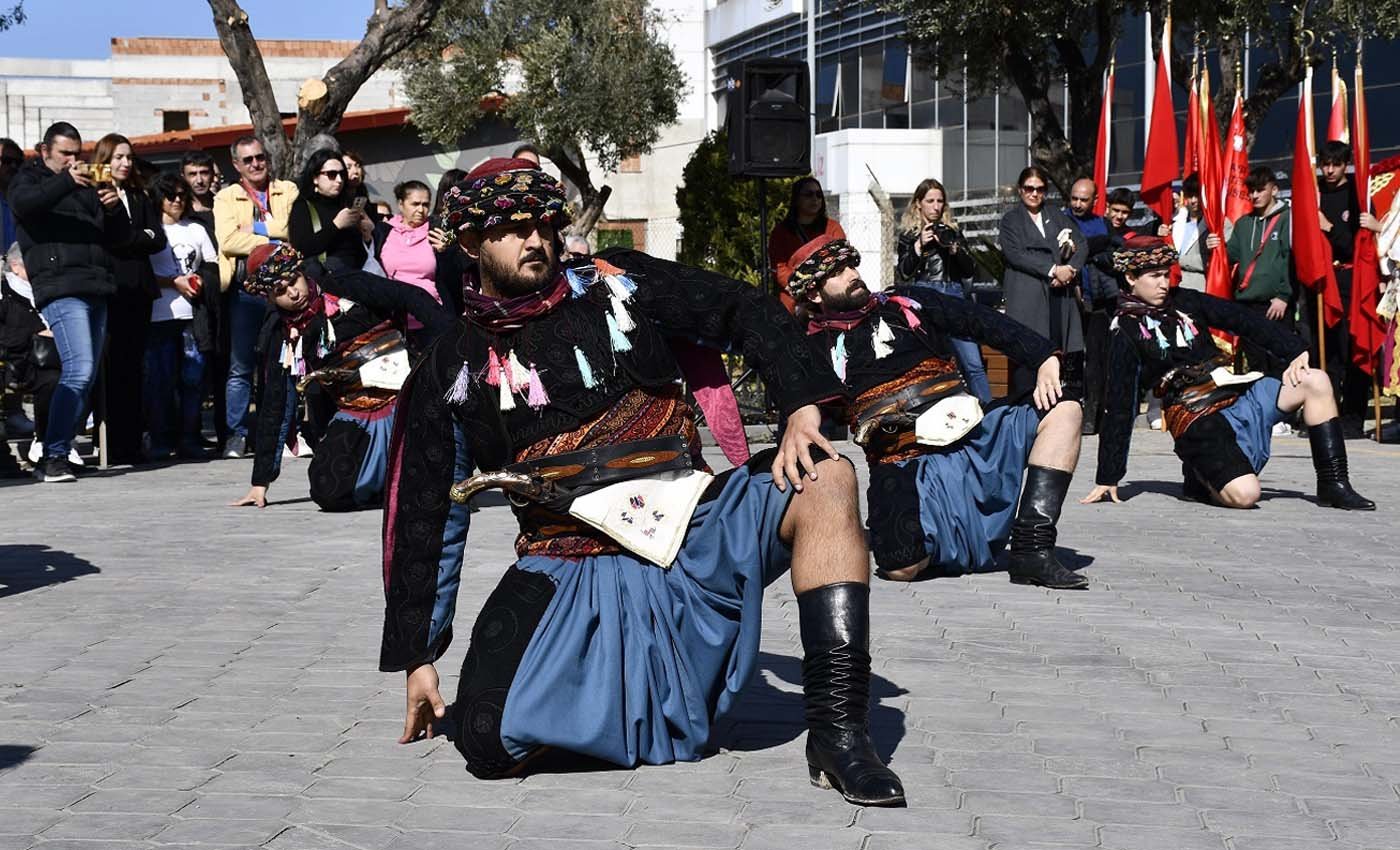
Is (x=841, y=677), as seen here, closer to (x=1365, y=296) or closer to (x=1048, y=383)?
(x=1048, y=383)

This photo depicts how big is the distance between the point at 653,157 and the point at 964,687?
4758cm

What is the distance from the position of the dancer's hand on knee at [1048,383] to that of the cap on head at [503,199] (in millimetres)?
3357

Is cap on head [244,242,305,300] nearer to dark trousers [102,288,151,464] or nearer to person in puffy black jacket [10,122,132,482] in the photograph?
person in puffy black jacket [10,122,132,482]

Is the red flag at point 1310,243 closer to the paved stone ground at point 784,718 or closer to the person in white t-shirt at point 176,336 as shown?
the paved stone ground at point 784,718

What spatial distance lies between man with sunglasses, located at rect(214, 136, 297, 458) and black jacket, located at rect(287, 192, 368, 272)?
992mm

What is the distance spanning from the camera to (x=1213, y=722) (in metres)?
5.63

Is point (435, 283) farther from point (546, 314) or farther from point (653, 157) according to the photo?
point (653, 157)

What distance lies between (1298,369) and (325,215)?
6212 millimetres

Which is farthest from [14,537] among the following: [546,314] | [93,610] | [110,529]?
[546,314]

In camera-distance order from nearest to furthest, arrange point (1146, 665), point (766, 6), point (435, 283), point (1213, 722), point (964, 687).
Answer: point (1213, 722)
point (964, 687)
point (1146, 665)
point (435, 283)
point (766, 6)

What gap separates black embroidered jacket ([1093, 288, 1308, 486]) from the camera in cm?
1038

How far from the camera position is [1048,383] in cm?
793

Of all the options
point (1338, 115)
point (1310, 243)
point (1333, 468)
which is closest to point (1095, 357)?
point (1310, 243)

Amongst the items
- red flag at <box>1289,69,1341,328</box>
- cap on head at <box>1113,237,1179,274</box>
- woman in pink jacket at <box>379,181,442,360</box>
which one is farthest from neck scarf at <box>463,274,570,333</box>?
red flag at <box>1289,69,1341,328</box>
